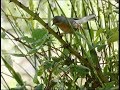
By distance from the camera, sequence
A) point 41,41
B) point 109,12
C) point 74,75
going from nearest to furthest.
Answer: point 41,41
point 74,75
point 109,12

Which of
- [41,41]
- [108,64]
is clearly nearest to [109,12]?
[108,64]

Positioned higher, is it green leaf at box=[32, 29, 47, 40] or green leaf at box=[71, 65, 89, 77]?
green leaf at box=[32, 29, 47, 40]

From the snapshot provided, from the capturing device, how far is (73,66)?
36 cm

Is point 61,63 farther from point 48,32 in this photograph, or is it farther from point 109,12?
point 109,12

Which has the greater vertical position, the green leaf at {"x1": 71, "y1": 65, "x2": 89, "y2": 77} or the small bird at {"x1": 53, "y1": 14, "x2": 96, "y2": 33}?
the small bird at {"x1": 53, "y1": 14, "x2": 96, "y2": 33}

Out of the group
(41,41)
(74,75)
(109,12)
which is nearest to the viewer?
(41,41)

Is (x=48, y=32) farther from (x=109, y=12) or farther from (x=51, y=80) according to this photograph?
(x=109, y=12)

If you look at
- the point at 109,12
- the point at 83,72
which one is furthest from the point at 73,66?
the point at 109,12

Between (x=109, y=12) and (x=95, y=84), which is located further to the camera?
(x=109, y=12)

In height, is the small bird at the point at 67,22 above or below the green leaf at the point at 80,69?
above

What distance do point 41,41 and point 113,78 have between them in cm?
13

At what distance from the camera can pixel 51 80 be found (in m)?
0.38

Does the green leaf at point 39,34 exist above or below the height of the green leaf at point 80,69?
above

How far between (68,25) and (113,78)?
9 centimetres
